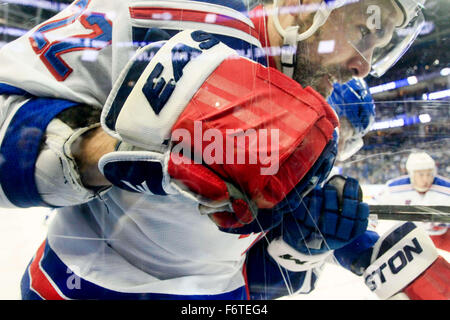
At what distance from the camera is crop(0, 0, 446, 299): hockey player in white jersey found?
29cm

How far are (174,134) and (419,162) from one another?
11.7 inches

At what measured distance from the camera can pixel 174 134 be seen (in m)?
0.28

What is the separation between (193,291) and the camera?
1.58ft

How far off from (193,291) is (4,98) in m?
0.34

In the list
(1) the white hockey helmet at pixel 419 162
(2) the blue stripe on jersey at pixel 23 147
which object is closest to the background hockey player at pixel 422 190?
(1) the white hockey helmet at pixel 419 162

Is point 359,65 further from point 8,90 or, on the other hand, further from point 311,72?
point 8,90

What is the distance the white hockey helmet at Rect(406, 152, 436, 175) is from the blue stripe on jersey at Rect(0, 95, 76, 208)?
0.39 metres

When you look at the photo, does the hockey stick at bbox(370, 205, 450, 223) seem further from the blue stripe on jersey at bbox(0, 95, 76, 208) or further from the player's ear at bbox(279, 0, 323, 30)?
the blue stripe on jersey at bbox(0, 95, 76, 208)

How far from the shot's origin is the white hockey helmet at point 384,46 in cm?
38

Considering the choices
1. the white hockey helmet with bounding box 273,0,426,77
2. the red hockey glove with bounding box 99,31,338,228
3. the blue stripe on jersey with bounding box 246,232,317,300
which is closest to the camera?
the red hockey glove with bounding box 99,31,338,228

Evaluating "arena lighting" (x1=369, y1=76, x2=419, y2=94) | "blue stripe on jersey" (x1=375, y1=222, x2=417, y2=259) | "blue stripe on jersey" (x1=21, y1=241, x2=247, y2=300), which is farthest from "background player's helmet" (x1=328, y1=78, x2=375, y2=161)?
"blue stripe on jersey" (x1=21, y1=241, x2=247, y2=300)

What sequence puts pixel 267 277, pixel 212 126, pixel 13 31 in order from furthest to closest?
pixel 267 277, pixel 13 31, pixel 212 126

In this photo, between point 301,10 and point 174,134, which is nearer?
point 174,134

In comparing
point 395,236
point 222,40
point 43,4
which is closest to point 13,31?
point 43,4
